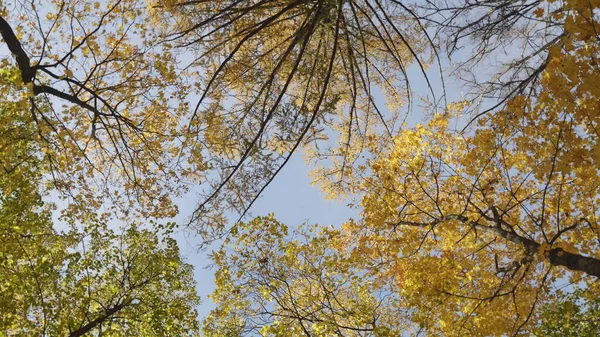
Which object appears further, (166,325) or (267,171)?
(166,325)

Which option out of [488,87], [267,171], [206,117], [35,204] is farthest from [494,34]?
[35,204]

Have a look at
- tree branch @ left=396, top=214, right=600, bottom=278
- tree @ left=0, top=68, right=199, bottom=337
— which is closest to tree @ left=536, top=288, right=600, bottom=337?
tree branch @ left=396, top=214, right=600, bottom=278

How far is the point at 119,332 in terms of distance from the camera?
9289mm

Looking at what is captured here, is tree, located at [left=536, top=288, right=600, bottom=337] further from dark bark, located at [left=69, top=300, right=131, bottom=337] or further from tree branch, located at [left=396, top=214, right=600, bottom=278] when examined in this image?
dark bark, located at [left=69, top=300, right=131, bottom=337]

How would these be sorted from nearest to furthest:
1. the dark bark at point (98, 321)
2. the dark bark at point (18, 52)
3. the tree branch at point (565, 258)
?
the tree branch at point (565, 258)
the dark bark at point (18, 52)
the dark bark at point (98, 321)

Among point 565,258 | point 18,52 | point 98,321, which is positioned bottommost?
point 565,258

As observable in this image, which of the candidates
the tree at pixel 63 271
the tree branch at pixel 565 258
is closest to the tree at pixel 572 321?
the tree branch at pixel 565 258

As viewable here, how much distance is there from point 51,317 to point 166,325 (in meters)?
2.48

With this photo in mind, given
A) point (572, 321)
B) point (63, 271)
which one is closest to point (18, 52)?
point (63, 271)

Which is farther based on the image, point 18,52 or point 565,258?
point 18,52

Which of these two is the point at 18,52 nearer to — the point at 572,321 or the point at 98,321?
the point at 98,321

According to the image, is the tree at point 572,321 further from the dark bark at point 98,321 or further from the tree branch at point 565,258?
the dark bark at point 98,321

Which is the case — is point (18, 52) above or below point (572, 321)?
above

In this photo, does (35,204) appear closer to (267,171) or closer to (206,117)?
(206,117)
